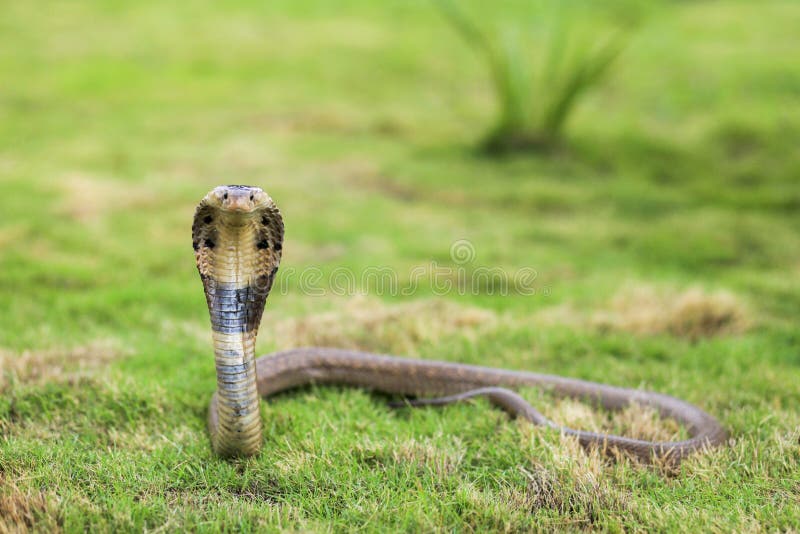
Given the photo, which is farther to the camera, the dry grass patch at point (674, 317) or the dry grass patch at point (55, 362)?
the dry grass patch at point (674, 317)

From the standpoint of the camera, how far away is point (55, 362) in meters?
4.38

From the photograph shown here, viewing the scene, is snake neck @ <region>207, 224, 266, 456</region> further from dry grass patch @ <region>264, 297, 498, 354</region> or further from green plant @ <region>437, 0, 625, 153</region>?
green plant @ <region>437, 0, 625, 153</region>

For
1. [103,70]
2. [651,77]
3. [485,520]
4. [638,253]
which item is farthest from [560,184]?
[103,70]

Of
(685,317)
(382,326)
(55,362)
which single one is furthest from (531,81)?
(55,362)

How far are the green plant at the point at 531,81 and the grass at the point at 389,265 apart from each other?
39 centimetres

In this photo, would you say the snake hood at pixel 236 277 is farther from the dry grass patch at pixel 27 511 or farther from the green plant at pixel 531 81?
the green plant at pixel 531 81

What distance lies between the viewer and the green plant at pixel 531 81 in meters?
9.90

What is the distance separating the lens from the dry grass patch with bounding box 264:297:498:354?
4.99m

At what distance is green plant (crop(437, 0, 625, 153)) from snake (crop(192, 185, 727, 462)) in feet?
21.2

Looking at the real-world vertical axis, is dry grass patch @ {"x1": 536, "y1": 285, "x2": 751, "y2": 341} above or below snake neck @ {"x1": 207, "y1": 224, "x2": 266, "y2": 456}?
below

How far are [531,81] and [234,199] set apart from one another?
27.5 ft

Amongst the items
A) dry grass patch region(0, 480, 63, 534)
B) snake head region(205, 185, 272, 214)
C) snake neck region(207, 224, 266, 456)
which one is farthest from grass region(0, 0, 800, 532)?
snake head region(205, 185, 272, 214)

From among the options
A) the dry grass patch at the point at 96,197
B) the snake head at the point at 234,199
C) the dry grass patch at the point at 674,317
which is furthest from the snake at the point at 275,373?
the dry grass patch at the point at 96,197

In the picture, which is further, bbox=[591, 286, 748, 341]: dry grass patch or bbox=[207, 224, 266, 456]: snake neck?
bbox=[591, 286, 748, 341]: dry grass patch
